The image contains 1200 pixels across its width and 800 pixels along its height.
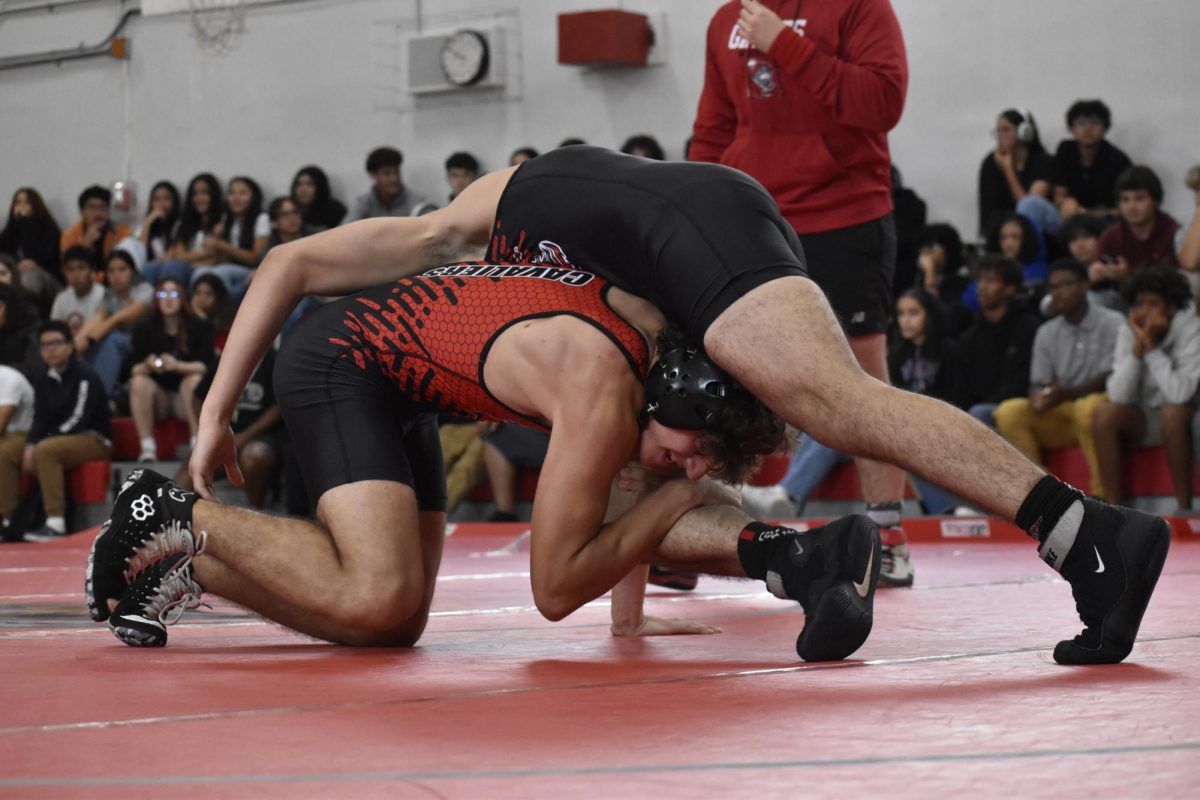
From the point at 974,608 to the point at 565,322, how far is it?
1.27 m

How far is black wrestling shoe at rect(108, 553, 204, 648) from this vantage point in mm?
2744

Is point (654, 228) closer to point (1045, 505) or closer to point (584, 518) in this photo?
point (584, 518)

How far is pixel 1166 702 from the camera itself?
1898 millimetres

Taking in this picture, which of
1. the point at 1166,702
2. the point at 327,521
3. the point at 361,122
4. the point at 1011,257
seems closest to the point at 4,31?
the point at 361,122

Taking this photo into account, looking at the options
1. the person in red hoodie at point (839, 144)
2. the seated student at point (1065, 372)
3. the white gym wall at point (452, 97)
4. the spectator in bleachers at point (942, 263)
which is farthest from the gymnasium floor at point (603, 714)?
the white gym wall at point (452, 97)

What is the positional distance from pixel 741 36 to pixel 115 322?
6.77 m

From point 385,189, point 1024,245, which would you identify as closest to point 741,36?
point 1024,245

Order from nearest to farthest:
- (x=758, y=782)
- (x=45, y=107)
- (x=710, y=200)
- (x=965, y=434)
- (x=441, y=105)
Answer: (x=758, y=782) < (x=965, y=434) < (x=710, y=200) < (x=441, y=105) < (x=45, y=107)

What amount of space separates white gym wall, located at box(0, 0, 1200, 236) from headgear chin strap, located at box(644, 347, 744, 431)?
665cm

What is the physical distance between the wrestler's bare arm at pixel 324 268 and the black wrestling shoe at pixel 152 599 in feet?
0.47

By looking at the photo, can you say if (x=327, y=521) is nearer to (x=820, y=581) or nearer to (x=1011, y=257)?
(x=820, y=581)

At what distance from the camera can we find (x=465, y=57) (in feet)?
36.0

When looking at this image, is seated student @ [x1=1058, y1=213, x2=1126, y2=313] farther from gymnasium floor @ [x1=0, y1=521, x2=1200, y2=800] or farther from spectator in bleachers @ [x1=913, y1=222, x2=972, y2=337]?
gymnasium floor @ [x1=0, y1=521, x2=1200, y2=800]

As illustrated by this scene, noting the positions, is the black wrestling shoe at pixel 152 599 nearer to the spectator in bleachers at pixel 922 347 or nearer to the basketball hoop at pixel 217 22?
the spectator in bleachers at pixel 922 347
